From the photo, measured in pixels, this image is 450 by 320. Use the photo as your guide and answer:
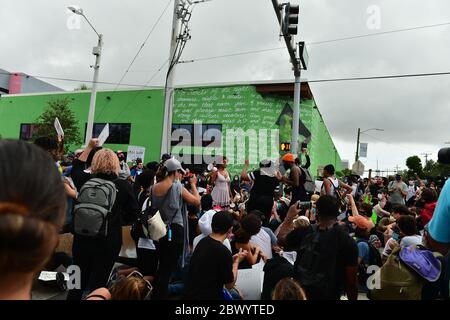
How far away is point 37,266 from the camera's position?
39.0 inches

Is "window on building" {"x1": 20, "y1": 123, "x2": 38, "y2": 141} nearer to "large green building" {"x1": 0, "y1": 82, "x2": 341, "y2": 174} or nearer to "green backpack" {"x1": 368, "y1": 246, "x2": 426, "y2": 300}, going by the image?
"large green building" {"x1": 0, "y1": 82, "x2": 341, "y2": 174}

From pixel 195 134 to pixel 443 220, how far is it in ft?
67.7

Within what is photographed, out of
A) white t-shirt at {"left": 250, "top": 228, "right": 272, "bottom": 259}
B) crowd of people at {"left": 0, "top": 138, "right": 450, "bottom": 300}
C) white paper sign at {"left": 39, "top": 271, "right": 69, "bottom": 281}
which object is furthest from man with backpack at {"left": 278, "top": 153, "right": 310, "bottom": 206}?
white paper sign at {"left": 39, "top": 271, "right": 69, "bottom": 281}

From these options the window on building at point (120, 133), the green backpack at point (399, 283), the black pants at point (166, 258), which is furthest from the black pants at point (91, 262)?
the window on building at point (120, 133)

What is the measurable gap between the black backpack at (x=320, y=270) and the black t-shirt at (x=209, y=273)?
0.66 m

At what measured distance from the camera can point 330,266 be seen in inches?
115

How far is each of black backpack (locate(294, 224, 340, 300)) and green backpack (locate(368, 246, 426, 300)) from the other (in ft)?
1.96

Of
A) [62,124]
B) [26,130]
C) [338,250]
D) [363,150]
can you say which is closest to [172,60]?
[338,250]

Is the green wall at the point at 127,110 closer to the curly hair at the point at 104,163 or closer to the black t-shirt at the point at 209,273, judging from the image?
the curly hair at the point at 104,163

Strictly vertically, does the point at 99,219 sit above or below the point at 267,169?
below

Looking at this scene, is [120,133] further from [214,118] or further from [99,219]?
[99,219]
